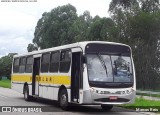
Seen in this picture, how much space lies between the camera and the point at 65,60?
18984 millimetres

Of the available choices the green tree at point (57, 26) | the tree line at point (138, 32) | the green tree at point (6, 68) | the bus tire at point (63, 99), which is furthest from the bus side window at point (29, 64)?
the green tree at point (6, 68)

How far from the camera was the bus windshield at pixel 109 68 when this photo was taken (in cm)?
1669

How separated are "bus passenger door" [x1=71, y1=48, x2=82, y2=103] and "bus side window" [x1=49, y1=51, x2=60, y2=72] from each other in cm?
208

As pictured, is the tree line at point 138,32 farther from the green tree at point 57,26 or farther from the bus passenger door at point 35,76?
the bus passenger door at point 35,76

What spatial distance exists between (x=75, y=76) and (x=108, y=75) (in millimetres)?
1712

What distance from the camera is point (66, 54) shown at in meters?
19.0

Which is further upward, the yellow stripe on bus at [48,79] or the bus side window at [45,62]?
the bus side window at [45,62]

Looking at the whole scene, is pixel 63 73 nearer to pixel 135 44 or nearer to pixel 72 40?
pixel 135 44

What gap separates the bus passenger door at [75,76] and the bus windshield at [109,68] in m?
0.73

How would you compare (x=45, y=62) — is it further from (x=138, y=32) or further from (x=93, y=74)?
(x=138, y=32)

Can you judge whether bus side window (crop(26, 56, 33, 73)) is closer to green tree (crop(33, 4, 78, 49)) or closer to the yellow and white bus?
the yellow and white bus

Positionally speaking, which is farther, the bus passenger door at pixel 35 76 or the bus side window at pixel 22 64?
the bus side window at pixel 22 64

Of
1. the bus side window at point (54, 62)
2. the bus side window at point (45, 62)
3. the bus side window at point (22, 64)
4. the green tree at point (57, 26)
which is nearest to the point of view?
the bus side window at point (54, 62)

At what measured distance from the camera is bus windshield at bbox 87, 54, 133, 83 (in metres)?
16.7
